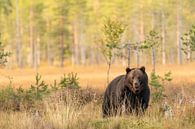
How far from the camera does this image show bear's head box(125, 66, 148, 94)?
11.1 meters

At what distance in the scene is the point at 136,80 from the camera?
36.4 ft

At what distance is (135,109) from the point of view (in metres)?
11.3

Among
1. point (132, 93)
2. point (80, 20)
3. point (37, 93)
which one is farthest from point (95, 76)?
point (80, 20)

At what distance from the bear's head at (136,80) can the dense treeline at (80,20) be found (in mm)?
59946

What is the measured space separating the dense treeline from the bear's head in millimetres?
59946

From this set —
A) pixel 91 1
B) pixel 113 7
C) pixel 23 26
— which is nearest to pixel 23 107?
pixel 113 7

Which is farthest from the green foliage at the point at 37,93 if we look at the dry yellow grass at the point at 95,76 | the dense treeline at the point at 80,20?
the dense treeline at the point at 80,20

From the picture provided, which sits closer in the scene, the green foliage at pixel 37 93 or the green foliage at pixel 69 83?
the green foliage at pixel 37 93

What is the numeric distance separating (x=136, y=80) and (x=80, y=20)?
7372 centimetres

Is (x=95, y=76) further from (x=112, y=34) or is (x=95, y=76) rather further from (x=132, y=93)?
(x=132, y=93)

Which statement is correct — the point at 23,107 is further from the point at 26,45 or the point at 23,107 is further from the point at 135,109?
the point at 26,45

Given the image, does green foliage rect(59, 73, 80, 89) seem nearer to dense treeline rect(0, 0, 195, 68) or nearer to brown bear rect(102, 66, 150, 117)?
brown bear rect(102, 66, 150, 117)

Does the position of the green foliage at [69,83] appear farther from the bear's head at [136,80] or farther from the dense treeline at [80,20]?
the dense treeline at [80,20]

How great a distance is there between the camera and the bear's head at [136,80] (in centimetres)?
1111
